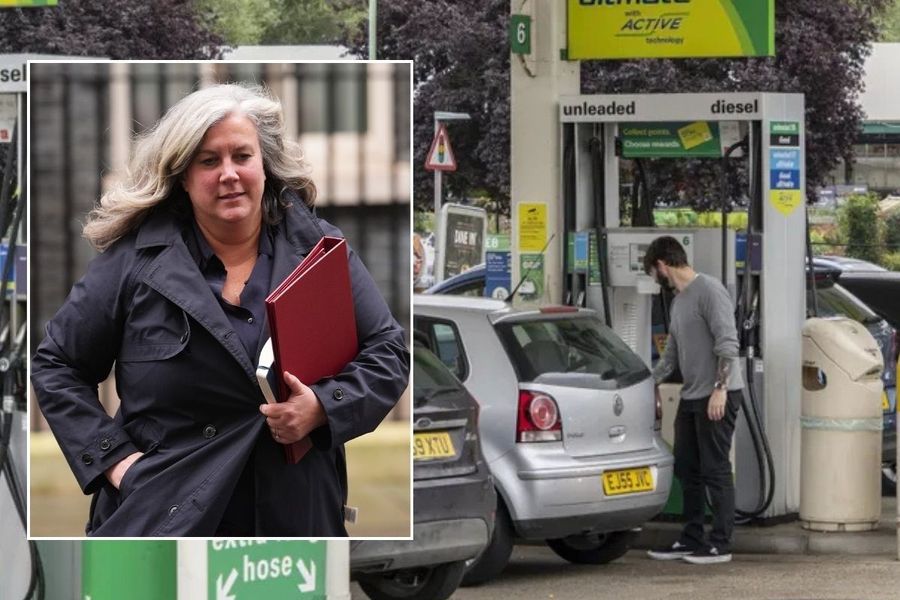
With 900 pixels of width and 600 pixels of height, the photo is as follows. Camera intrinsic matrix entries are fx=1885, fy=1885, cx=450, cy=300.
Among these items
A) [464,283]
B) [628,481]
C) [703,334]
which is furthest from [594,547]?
[464,283]

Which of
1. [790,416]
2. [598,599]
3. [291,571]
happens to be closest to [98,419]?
[291,571]

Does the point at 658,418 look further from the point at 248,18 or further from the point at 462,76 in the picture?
the point at 248,18

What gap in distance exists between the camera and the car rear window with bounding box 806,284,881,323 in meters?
13.6

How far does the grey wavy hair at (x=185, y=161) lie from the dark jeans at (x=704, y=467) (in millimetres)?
7817

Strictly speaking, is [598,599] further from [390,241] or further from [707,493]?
[390,241]

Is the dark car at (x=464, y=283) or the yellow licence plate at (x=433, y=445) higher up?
the dark car at (x=464, y=283)

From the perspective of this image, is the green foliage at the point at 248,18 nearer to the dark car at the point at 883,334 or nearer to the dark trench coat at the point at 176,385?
the dark car at the point at 883,334

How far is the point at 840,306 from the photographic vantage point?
13.7 m

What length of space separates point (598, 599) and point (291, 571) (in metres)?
4.07

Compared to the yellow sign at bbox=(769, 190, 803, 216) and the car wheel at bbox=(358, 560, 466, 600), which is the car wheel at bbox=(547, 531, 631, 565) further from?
the yellow sign at bbox=(769, 190, 803, 216)

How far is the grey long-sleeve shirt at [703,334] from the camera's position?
33.6ft

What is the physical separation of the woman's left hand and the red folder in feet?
0.04

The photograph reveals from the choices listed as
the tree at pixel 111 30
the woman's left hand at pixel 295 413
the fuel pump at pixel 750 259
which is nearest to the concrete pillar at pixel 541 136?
the fuel pump at pixel 750 259

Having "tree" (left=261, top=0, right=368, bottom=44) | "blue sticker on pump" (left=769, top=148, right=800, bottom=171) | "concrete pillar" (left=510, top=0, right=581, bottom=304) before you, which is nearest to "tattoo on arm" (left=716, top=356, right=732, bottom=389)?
"blue sticker on pump" (left=769, top=148, right=800, bottom=171)
